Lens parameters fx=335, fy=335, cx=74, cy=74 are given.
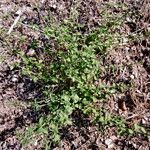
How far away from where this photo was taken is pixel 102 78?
11.3 ft

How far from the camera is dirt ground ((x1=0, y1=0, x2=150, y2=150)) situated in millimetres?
3164

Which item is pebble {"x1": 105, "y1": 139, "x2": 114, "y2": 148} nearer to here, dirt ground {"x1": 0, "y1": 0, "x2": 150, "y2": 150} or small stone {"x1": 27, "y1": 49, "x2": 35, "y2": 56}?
dirt ground {"x1": 0, "y1": 0, "x2": 150, "y2": 150}

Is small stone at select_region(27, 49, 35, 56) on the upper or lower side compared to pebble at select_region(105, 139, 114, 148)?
upper

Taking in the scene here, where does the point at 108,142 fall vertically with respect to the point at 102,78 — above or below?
below

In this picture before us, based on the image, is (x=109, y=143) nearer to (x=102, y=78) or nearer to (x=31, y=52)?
(x=102, y=78)

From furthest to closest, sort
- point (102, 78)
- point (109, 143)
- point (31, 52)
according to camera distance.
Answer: point (31, 52), point (102, 78), point (109, 143)

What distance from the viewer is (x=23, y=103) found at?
10.8 ft

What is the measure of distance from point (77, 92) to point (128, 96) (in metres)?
0.61

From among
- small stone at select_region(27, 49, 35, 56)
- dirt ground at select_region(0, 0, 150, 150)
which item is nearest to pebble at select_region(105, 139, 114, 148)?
dirt ground at select_region(0, 0, 150, 150)

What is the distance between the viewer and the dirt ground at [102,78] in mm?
3164

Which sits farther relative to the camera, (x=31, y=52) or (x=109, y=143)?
(x=31, y=52)

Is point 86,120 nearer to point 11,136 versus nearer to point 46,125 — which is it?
point 46,125

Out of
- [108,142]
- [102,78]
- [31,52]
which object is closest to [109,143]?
[108,142]

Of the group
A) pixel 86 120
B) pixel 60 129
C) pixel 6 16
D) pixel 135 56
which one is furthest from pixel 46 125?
pixel 6 16
